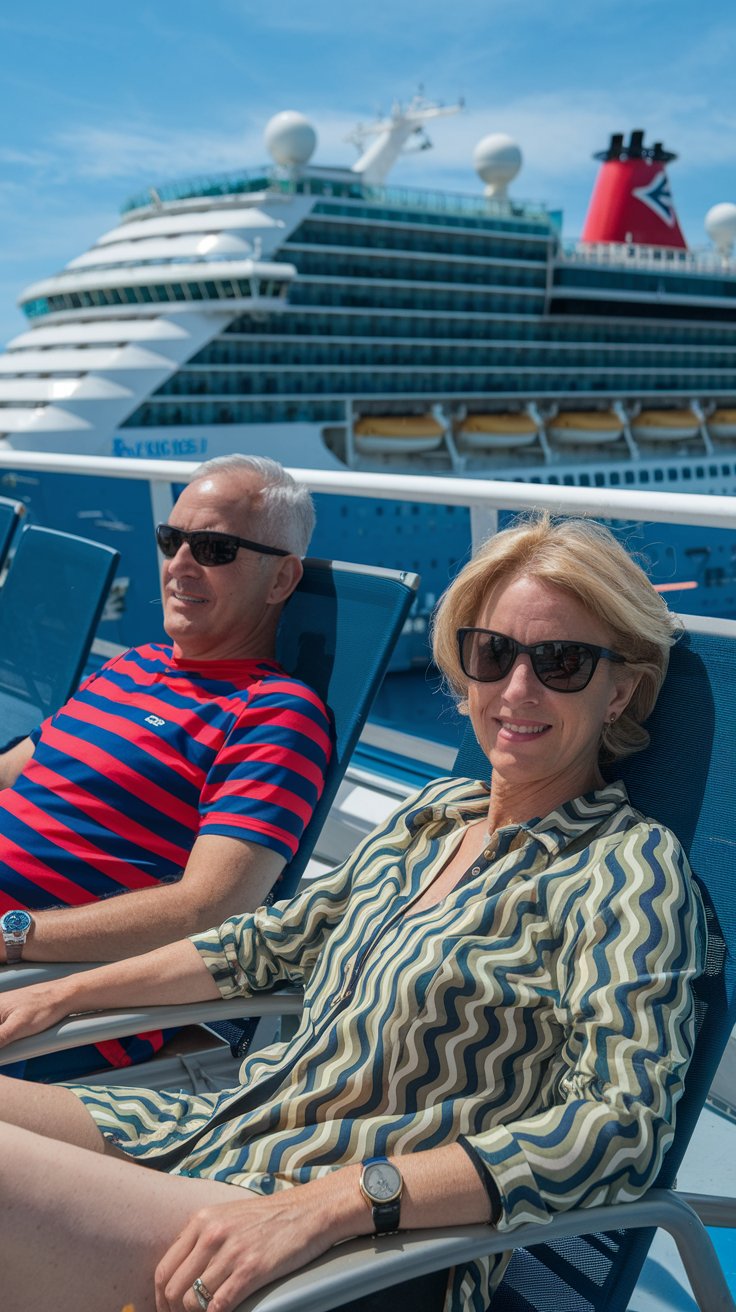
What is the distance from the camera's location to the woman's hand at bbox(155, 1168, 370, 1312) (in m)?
1.10

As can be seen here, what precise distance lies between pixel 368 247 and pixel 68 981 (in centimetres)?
2390

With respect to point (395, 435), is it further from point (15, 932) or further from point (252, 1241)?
point (252, 1241)

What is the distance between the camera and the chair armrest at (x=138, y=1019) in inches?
63.1

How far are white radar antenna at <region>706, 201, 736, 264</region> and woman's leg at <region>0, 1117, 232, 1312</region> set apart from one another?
1241 inches

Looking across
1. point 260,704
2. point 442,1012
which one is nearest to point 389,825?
point 442,1012

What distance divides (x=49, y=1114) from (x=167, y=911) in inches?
16.1

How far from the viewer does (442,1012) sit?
127 cm

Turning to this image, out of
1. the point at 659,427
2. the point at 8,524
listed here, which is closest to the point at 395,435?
the point at 659,427

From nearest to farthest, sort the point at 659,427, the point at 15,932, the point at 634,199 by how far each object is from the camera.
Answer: the point at 15,932, the point at 659,427, the point at 634,199

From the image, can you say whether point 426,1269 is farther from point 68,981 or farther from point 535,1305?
point 68,981

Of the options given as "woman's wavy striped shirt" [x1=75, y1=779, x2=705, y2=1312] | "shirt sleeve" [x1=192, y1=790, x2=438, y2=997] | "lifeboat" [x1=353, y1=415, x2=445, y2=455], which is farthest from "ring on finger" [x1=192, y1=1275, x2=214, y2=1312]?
"lifeboat" [x1=353, y1=415, x2=445, y2=455]

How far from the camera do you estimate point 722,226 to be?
30.0m

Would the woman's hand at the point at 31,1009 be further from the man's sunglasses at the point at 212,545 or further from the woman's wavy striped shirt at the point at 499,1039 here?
the man's sunglasses at the point at 212,545

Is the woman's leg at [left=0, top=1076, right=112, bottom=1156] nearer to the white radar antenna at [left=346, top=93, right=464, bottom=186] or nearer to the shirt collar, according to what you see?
the shirt collar
